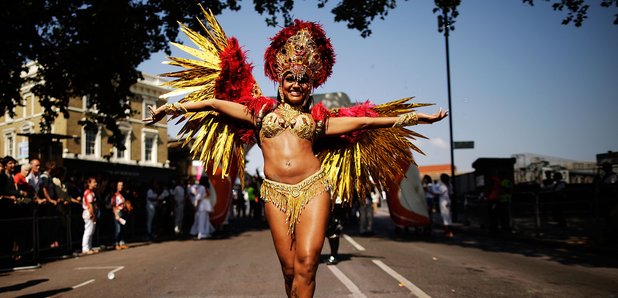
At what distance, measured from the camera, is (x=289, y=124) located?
4.18 m

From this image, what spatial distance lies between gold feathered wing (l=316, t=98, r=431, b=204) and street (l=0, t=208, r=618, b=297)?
173cm

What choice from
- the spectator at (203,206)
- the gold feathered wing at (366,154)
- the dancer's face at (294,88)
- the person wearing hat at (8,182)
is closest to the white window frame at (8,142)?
the spectator at (203,206)

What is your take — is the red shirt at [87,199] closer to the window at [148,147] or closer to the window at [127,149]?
the window at [127,149]

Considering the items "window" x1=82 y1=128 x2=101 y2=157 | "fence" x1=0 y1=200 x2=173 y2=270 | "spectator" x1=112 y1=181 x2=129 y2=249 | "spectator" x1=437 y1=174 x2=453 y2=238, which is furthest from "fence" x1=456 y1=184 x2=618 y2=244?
"window" x1=82 y1=128 x2=101 y2=157

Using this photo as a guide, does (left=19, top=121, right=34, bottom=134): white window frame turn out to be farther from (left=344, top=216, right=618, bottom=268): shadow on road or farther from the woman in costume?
the woman in costume

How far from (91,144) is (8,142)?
785 centimetres

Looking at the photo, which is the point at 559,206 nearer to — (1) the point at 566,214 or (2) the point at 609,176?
(1) the point at 566,214

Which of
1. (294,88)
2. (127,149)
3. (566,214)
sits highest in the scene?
(127,149)

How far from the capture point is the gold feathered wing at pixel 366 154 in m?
4.96

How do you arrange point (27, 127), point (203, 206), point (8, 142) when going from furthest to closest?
1. point (8, 142)
2. point (27, 127)
3. point (203, 206)

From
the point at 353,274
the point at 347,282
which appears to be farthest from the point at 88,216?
the point at 347,282

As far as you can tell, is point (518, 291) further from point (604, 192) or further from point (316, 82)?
point (604, 192)

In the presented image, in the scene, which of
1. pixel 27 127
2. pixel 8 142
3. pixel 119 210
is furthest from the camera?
pixel 8 142

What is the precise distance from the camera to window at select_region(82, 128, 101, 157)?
134ft
